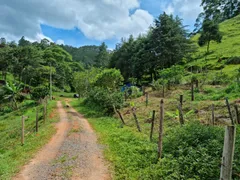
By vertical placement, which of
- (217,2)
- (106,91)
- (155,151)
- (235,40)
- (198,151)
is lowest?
(155,151)

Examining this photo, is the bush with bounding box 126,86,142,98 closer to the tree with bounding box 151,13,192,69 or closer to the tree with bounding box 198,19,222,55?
the tree with bounding box 151,13,192,69

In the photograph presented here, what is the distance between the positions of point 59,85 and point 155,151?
52.8 meters

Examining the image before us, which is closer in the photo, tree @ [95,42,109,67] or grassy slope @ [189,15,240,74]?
grassy slope @ [189,15,240,74]

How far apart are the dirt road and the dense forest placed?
0.33 metres

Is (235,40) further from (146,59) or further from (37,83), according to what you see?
(37,83)

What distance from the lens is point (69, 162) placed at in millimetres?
8398

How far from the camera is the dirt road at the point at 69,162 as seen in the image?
24.0 ft

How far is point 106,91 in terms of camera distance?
76.0 ft

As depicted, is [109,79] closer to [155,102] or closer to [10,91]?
[155,102]

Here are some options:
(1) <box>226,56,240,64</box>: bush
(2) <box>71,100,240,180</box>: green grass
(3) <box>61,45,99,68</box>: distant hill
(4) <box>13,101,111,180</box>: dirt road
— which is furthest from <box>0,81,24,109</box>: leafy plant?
(3) <box>61,45,99,68</box>: distant hill

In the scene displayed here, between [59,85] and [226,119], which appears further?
[59,85]

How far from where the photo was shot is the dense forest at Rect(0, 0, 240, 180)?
6836 mm

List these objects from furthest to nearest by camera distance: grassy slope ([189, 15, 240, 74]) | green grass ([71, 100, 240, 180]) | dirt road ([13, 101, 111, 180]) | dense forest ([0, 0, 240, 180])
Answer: grassy slope ([189, 15, 240, 74])
dirt road ([13, 101, 111, 180])
dense forest ([0, 0, 240, 180])
green grass ([71, 100, 240, 180])

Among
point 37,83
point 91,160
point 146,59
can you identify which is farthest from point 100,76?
point 37,83
